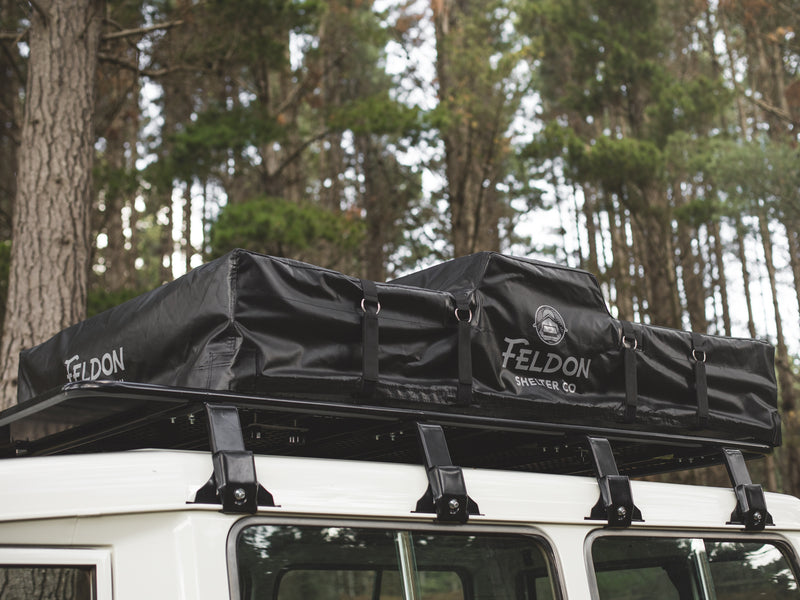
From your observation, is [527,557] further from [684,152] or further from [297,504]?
[684,152]

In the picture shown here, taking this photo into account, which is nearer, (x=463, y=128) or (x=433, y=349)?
(x=433, y=349)

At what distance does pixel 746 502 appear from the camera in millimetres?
3209

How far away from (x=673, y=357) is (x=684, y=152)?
54.9ft

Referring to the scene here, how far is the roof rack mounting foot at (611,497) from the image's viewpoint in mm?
2775

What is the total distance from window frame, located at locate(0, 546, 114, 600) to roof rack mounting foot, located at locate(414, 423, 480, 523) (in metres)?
0.80

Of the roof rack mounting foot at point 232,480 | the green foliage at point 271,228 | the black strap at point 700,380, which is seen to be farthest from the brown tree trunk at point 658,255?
the roof rack mounting foot at point 232,480

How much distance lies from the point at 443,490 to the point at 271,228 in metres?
10.3

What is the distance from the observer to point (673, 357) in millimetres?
3414

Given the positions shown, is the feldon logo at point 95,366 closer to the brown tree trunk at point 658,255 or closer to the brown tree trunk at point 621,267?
the brown tree trunk at point 658,255

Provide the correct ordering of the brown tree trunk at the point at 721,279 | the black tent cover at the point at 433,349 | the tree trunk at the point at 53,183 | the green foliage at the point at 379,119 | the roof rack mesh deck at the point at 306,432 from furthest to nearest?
1. the brown tree trunk at the point at 721,279
2. the green foliage at the point at 379,119
3. the tree trunk at the point at 53,183
4. the black tent cover at the point at 433,349
5. the roof rack mesh deck at the point at 306,432

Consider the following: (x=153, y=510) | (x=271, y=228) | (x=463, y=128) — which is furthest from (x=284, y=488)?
(x=463, y=128)

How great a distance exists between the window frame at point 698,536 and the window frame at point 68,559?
141 cm

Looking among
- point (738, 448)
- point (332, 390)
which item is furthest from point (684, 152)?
point (332, 390)

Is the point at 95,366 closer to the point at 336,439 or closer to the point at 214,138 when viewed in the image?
the point at 336,439
